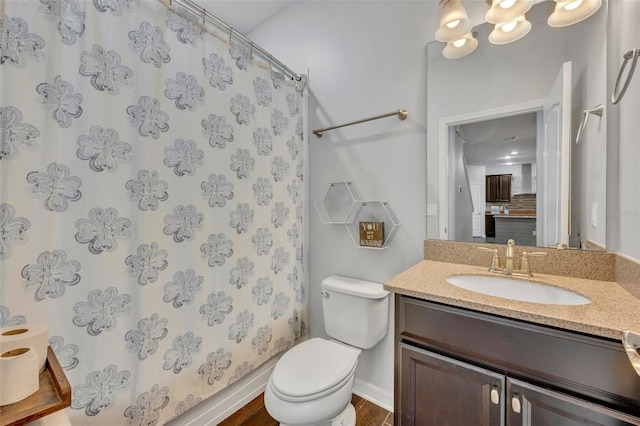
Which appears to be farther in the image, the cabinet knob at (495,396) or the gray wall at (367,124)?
the gray wall at (367,124)

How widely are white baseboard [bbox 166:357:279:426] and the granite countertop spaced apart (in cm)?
121

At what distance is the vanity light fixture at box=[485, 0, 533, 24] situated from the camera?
1.11 meters

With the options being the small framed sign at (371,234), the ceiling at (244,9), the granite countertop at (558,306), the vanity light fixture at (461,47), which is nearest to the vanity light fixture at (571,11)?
the vanity light fixture at (461,47)

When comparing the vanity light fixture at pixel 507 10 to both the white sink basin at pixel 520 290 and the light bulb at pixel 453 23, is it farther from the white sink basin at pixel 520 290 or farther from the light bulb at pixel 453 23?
the white sink basin at pixel 520 290

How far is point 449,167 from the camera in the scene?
4.72 feet

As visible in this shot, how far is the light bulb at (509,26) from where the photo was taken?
1.19 m

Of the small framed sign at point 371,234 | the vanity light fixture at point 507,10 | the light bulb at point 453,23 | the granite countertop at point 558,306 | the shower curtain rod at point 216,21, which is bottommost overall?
the granite countertop at point 558,306

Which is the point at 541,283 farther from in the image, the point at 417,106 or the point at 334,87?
the point at 334,87

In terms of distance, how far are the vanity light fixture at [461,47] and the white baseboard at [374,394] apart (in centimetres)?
190

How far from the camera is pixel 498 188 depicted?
1355 millimetres

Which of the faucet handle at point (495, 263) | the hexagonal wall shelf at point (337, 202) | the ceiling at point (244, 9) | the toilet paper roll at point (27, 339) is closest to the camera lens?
the toilet paper roll at point (27, 339)

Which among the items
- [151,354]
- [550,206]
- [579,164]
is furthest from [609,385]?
[151,354]

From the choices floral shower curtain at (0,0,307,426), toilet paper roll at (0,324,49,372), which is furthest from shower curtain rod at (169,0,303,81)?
toilet paper roll at (0,324,49,372)

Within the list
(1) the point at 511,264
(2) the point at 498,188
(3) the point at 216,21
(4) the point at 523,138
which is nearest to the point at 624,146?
(4) the point at 523,138
